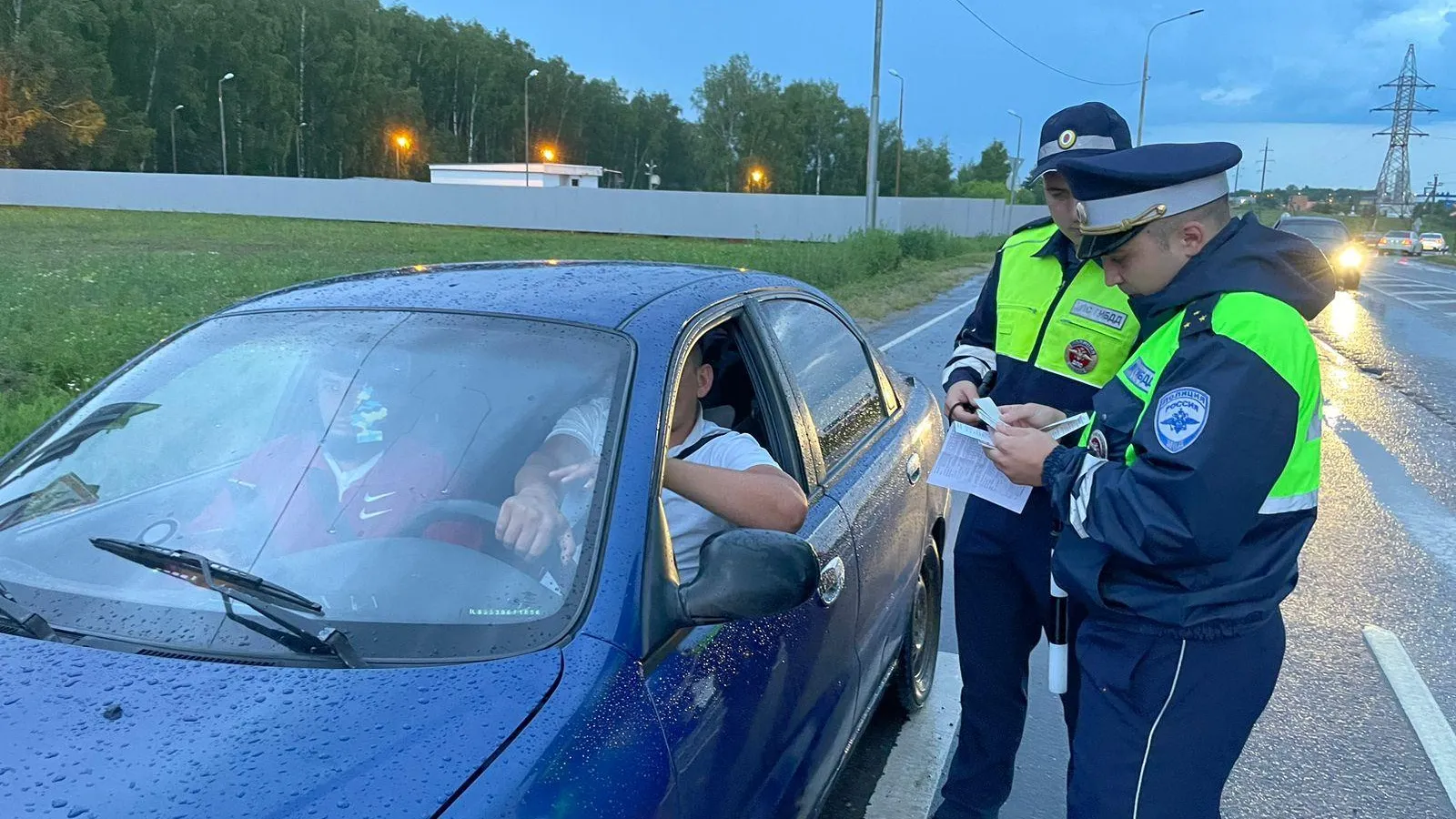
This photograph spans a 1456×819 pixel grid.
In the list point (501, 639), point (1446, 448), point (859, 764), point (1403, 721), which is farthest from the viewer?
point (1446, 448)

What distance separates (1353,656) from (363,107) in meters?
88.2

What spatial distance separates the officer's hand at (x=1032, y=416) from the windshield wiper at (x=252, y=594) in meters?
1.47

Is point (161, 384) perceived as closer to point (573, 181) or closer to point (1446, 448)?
point (1446, 448)

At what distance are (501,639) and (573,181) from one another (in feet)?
239

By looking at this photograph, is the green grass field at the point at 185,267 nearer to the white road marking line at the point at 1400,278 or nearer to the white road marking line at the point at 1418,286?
the white road marking line at the point at 1418,286

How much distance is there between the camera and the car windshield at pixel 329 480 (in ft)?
5.64

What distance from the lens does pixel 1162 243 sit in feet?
6.32

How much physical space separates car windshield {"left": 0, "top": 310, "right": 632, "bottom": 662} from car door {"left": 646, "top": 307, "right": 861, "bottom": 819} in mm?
269

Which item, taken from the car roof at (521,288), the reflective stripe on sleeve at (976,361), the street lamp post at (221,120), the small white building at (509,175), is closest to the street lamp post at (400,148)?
the street lamp post at (221,120)

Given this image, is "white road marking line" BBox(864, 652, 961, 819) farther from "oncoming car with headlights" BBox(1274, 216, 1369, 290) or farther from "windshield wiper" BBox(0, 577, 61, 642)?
"oncoming car with headlights" BBox(1274, 216, 1369, 290)

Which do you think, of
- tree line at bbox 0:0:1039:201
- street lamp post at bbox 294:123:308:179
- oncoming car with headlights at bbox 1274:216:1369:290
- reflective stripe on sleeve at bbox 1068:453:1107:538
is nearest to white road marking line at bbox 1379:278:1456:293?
oncoming car with headlights at bbox 1274:216:1369:290

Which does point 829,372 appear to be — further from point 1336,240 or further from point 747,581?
point 1336,240

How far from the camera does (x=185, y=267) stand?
20.5m

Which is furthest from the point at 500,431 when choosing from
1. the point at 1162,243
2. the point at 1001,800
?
the point at 1001,800
